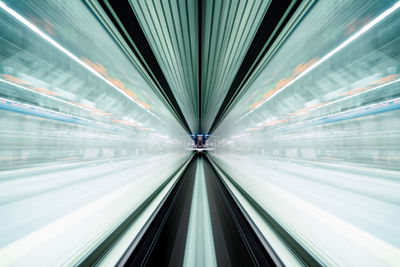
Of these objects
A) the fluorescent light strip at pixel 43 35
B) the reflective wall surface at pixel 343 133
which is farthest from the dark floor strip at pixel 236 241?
the fluorescent light strip at pixel 43 35

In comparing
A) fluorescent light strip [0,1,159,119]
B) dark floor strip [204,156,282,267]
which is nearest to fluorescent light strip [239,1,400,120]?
dark floor strip [204,156,282,267]

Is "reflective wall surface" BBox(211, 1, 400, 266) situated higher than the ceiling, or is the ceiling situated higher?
the ceiling

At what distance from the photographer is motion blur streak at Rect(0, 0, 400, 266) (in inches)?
22.2

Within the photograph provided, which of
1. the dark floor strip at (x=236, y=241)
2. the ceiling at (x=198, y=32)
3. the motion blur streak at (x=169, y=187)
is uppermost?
the ceiling at (x=198, y=32)

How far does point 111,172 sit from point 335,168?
6.97 feet

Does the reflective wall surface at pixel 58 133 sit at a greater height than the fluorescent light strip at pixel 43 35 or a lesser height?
lesser

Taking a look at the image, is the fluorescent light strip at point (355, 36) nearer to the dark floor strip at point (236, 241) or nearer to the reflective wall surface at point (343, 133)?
the reflective wall surface at point (343, 133)

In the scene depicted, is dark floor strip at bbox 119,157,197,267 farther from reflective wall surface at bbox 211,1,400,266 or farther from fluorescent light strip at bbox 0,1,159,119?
fluorescent light strip at bbox 0,1,159,119

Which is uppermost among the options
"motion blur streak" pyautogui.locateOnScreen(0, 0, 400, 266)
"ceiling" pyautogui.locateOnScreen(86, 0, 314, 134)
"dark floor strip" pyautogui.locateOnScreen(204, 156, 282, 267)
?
"ceiling" pyautogui.locateOnScreen(86, 0, 314, 134)

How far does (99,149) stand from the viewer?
1356mm

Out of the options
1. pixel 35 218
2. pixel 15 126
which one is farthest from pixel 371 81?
pixel 15 126

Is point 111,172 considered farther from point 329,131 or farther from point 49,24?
point 329,131

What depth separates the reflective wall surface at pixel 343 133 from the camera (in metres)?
0.55

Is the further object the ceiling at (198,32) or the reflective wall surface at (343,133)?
the ceiling at (198,32)
